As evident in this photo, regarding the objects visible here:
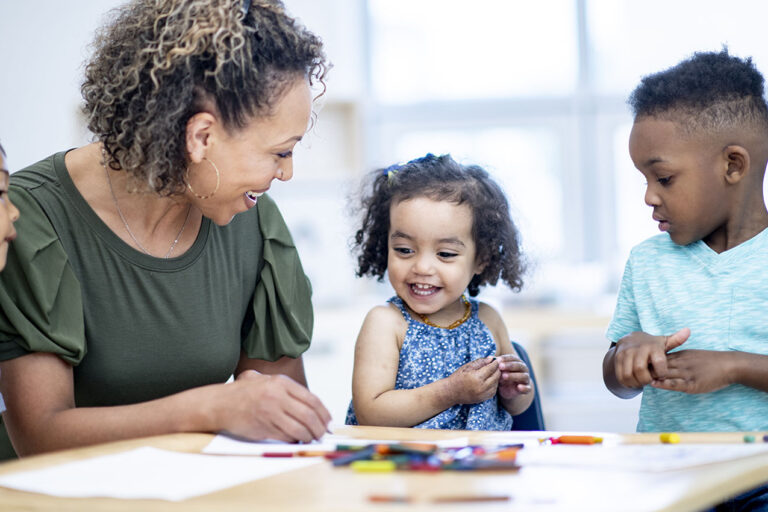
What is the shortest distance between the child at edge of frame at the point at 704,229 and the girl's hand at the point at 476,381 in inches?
7.7

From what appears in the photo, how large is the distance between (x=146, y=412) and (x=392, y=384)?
21.1 inches

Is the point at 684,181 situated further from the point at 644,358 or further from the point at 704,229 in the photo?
the point at 644,358

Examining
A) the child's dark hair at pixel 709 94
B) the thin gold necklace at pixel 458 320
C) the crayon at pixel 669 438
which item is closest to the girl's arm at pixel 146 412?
the crayon at pixel 669 438

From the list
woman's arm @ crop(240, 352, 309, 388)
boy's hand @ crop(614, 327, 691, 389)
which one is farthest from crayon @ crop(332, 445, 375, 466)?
woman's arm @ crop(240, 352, 309, 388)

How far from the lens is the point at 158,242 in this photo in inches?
57.3

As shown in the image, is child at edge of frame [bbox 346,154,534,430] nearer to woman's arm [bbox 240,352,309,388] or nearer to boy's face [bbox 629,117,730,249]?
woman's arm [bbox 240,352,309,388]

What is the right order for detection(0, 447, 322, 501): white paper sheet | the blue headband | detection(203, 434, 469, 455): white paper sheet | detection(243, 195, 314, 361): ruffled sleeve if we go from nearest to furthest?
detection(0, 447, 322, 501): white paper sheet, detection(203, 434, 469, 455): white paper sheet, detection(243, 195, 314, 361): ruffled sleeve, the blue headband

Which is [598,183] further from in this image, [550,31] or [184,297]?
[184,297]

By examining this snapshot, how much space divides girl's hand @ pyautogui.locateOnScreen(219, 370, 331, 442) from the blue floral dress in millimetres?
439

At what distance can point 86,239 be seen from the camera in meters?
1.37

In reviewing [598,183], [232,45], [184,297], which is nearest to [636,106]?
[232,45]

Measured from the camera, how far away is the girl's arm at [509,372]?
1479mm

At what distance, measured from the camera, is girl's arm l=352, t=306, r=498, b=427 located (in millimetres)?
1445

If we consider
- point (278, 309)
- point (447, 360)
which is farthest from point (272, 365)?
point (447, 360)
